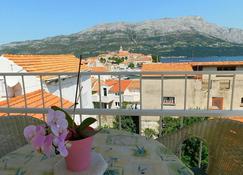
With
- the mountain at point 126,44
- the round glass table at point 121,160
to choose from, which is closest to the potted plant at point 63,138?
the round glass table at point 121,160

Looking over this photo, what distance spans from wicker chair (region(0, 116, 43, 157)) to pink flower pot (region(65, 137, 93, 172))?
0.80 meters

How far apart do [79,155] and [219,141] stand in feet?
3.45

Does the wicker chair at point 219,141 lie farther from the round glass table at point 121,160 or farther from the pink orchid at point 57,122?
the pink orchid at point 57,122

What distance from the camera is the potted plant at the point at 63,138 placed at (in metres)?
0.73

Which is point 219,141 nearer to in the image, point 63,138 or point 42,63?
point 63,138

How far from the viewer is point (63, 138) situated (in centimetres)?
73

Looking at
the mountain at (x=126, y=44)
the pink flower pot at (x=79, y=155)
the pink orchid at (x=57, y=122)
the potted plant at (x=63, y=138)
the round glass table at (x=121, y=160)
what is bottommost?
the round glass table at (x=121, y=160)

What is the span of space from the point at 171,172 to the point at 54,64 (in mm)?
7833

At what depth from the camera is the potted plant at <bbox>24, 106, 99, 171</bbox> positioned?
0.73m

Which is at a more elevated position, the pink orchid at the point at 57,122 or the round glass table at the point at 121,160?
the pink orchid at the point at 57,122

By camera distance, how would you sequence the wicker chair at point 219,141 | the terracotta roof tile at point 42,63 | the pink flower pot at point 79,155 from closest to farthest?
the pink flower pot at point 79,155 → the wicker chair at point 219,141 → the terracotta roof tile at point 42,63

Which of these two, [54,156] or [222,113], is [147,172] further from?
[222,113]

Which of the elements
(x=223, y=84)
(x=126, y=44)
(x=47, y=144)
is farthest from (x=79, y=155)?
(x=126, y=44)

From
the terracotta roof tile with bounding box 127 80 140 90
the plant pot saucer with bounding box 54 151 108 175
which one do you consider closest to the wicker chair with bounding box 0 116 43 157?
the plant pot saucer with bounding box 54 151 108 175
